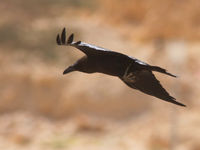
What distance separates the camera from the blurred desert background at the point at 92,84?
9.18ft

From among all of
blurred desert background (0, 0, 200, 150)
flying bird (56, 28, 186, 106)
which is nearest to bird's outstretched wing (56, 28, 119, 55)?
flying bird (56, 28, 186, 106)

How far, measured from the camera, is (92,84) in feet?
9.66

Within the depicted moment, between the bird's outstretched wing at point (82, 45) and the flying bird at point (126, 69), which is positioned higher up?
the bird's outstretched wing at point (82, 45)

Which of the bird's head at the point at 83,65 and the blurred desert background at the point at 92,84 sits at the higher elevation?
the bird's head at the point at 83,65

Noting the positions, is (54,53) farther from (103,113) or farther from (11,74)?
(103,113)

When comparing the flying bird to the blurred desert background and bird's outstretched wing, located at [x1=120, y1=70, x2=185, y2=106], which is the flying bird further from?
Result: the blurred desert background

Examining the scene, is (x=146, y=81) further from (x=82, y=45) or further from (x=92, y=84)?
(x=92, y=84)

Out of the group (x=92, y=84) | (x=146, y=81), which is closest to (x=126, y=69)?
(x=146, y=81)

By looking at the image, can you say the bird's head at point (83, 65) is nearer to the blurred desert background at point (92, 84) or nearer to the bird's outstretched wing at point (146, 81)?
the bird's outstretched wing at point (146, 81)

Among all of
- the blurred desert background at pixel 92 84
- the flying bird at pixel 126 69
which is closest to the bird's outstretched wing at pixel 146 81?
the flying bird at pixel 126 69

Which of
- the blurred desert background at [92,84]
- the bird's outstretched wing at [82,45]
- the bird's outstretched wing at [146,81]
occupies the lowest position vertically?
the blurred desert background at [92,84]

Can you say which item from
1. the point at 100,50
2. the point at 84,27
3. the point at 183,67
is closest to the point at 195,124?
the point at 183,67

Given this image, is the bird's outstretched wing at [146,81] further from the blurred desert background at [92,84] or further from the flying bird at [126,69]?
the blurred desert background at [92,84]

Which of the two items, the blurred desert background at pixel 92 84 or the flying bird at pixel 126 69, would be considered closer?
the flying bird at pixel 126 69
